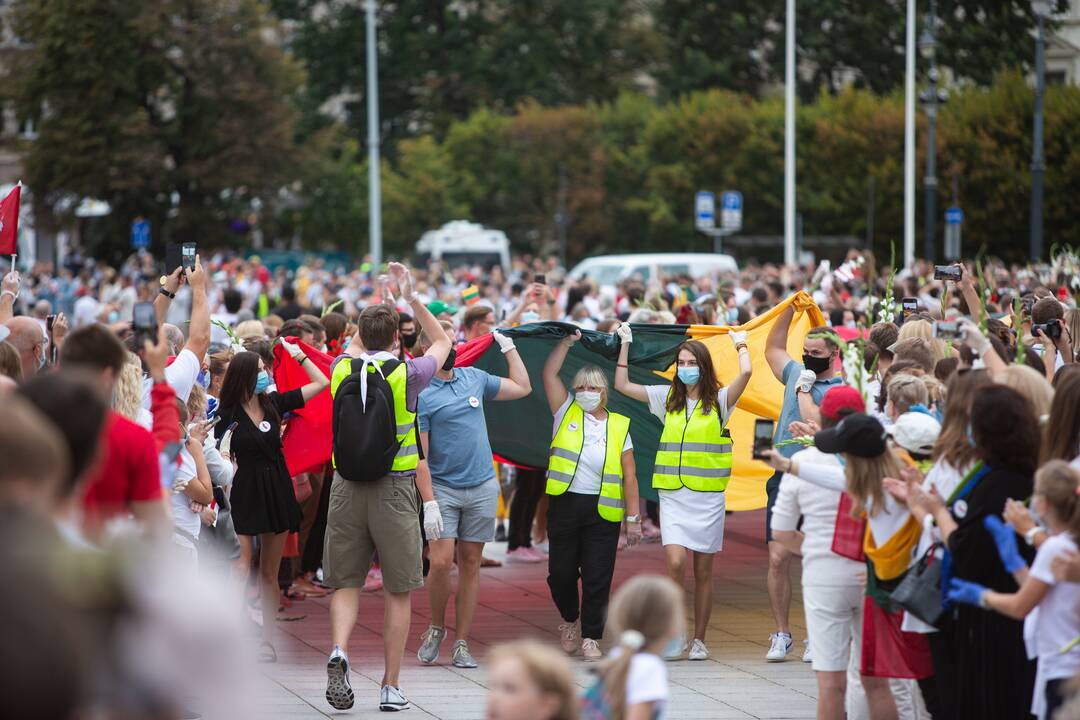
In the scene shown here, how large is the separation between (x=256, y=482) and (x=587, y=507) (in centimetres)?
183

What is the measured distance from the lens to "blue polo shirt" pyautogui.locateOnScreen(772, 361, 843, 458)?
8.66 meters

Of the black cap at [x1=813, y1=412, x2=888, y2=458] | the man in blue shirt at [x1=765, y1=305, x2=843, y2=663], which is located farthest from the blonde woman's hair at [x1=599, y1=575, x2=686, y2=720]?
the man in blue shirt at [x1=765, y1=305, x2=843, y2=663]

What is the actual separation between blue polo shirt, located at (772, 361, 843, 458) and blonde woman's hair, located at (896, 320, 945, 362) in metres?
0.46

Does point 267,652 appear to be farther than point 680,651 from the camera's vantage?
No

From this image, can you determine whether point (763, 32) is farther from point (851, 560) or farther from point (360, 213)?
point (851, 560)

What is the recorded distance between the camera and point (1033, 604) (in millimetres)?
5137

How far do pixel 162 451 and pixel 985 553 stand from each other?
289 cm

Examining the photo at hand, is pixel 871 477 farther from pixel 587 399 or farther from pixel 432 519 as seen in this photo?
pixel 587 399

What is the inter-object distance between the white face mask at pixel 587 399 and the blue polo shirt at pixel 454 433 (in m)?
0.59

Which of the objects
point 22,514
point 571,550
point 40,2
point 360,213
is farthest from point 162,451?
point 360,213

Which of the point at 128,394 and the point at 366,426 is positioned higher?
the point at 128,394

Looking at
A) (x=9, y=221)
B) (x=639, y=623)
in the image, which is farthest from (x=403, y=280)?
(x=639, y=623)

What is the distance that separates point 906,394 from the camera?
6957mm

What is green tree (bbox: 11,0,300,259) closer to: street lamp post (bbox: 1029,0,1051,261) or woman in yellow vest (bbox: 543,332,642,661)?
street lamp post (bbox: 1029,0,1051,261)
